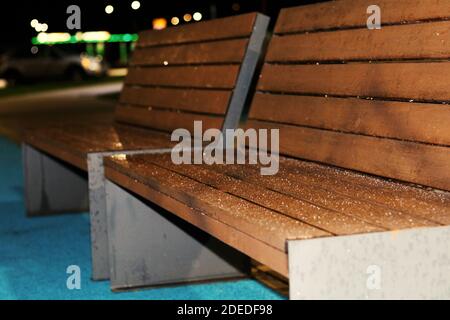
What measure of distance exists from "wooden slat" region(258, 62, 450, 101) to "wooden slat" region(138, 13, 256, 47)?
33 cm

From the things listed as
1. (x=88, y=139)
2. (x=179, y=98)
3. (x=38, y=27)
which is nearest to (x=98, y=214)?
(x=88, y=139)

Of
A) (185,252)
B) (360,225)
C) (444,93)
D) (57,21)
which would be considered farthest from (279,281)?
(57,21)

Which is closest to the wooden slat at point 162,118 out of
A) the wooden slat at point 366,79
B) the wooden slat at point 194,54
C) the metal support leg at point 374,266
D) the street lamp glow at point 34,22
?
the wooden slat at point 194,54

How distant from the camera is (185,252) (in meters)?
4.03

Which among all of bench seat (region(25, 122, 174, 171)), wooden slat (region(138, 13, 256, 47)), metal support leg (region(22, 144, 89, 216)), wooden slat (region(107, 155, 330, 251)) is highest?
wooden slat (region(138, 13, 256, 47))

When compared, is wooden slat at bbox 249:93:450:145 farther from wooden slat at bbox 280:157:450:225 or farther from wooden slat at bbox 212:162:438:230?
wooden slat at bbox 212:162:438:230

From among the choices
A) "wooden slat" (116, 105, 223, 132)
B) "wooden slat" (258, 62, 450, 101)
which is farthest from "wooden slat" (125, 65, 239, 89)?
"wooden slat" (258, 62, 450, 101)

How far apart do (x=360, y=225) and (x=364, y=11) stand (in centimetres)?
148

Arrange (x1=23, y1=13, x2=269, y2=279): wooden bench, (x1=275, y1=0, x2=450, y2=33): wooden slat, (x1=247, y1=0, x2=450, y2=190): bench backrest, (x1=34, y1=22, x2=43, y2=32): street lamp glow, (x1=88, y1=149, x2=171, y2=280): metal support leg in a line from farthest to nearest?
(x1=34, y1=22, x2=43, y2=32): street lamp glow
(x1=23, y1=13, x2=269, y2=279): wooden bench
(x1=88, y1=149, x2=171, y2=280): metal support leg
(x1=275, y1=0, x2=450, y2=33): wooden slat
(x1=247, y1=0, x2=450, y2=190): bench backrest

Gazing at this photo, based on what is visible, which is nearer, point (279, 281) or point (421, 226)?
point (421, 226)

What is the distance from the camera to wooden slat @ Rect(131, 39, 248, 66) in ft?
14.3

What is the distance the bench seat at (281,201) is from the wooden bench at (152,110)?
67 cm

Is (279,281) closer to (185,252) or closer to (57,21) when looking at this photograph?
(185,252)

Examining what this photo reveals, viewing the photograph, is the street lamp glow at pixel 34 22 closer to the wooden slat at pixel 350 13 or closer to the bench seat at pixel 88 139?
the bench seat at pixel 88 139
